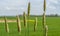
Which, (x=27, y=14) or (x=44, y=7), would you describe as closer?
(x=44, y=7)

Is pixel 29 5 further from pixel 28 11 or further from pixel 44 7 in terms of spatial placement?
pixel 44 7

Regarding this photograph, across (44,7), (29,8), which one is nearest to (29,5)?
(29,8)

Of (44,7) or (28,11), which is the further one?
(28,11)

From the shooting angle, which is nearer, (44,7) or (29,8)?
(44,7)

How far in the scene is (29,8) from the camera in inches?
159

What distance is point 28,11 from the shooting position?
13.5ft

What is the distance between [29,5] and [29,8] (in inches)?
2.9

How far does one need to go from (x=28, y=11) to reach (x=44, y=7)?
0.52m

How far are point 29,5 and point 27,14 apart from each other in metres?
0.24

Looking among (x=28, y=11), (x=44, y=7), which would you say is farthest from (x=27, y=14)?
(x=44, y=7)

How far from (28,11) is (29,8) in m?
0.09

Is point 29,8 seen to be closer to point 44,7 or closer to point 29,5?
point 29,5

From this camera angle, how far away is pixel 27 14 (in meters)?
4.23

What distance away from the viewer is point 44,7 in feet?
12.1
